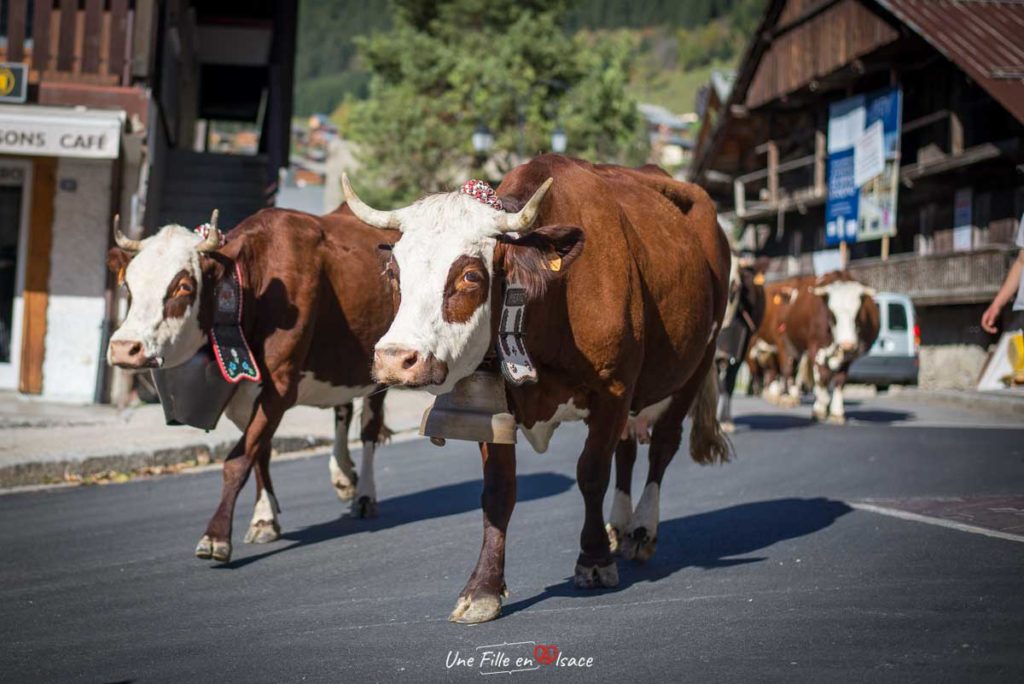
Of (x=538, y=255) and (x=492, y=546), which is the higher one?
(x=538, y=255)

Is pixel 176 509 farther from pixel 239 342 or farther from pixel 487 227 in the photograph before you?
pixel 487 227

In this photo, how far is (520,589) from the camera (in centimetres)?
557

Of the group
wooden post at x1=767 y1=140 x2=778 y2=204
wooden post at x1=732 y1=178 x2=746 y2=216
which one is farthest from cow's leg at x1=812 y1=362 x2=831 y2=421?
wooden post at x1=732 y1=178 x2=746 y2=216

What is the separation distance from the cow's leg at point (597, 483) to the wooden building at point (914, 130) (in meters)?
22.1

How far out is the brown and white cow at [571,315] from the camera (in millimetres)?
4754

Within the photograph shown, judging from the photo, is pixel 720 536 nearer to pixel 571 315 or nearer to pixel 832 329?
pixel 571 315

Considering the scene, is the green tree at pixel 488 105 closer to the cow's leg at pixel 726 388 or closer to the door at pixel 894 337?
the door at pixel 894 337

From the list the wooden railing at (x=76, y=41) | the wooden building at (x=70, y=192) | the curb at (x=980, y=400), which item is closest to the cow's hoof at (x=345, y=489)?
the wooden building at (x=70, y=192)

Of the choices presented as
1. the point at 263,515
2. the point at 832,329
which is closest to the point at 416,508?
the point at 263,515

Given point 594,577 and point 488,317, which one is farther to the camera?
point 594,577

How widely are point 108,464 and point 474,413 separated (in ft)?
21.5

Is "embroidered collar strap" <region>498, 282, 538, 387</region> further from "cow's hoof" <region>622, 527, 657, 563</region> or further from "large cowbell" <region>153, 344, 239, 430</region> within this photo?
"large cowbell" <region>153, 344, 239, 430</region>

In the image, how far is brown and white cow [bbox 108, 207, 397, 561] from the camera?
6.85 metres

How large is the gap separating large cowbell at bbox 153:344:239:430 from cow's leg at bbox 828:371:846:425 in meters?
10.8
